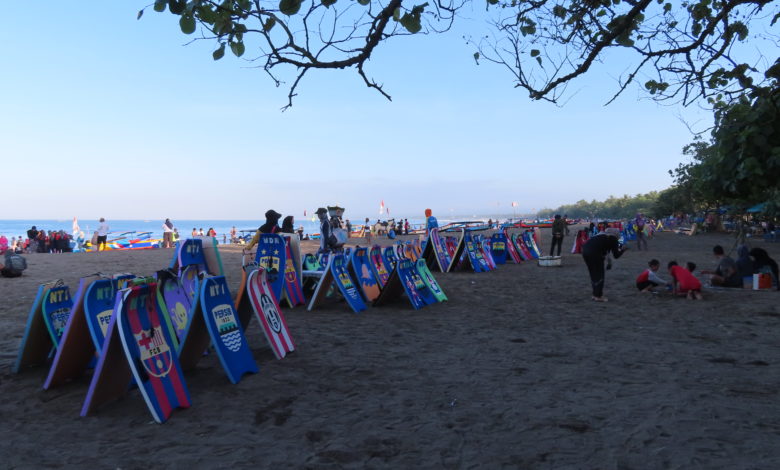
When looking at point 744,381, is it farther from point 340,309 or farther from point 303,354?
point 340,309

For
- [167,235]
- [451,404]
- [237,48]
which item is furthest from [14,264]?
[167,235]

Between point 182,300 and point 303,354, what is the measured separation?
1364 millimetres

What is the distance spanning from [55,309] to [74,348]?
650mm

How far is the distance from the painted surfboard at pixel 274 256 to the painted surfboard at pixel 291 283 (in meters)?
0.12

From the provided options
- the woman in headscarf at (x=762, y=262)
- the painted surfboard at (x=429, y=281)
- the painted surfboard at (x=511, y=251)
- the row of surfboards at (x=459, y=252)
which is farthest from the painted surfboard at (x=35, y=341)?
the painted surfboard at (x=511, y=251)

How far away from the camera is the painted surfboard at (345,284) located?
26.1 ft

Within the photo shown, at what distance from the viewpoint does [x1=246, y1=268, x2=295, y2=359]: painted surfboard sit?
203 inches

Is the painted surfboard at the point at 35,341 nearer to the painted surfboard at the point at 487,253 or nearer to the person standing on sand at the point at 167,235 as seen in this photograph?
the painted surfboard at the point at 487,253

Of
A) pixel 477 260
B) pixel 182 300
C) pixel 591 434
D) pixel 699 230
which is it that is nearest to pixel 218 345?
pixel 182 300

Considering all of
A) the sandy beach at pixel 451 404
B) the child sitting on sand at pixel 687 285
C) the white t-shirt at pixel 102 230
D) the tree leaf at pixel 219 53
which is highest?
the tree leaf at pixel 219 53

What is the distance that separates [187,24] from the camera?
3273 mm

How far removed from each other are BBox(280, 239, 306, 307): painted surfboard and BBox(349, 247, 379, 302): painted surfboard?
3.12 feet

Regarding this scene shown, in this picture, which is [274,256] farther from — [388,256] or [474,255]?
[474,255]

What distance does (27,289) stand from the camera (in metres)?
10.1
